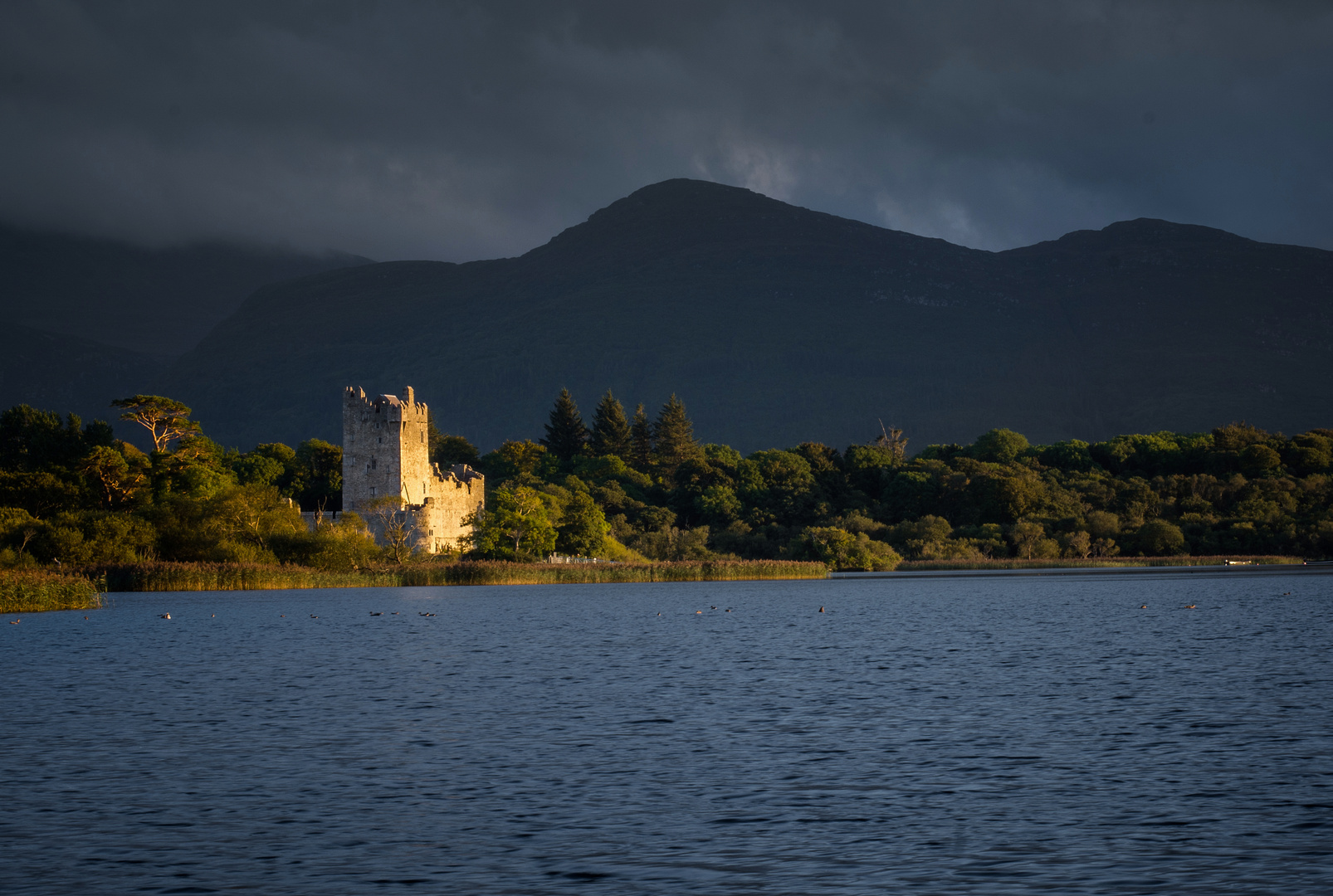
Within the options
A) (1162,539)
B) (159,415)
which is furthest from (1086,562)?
(159,415)

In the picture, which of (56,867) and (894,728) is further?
(894,728)

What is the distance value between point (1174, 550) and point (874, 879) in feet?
289

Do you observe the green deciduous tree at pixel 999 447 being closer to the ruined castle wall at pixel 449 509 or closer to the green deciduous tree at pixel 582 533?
the green deciduous tree at pixel 582 533

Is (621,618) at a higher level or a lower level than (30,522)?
lower

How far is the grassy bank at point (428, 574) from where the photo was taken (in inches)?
2046

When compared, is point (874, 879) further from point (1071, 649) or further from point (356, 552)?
point (356, 552)

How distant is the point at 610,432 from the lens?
134875 mm

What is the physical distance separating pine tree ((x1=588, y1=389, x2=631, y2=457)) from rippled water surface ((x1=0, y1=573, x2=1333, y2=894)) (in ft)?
344

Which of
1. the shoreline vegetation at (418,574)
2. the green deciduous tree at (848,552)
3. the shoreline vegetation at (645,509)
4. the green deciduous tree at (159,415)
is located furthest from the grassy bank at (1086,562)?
the green deciduous tree at (159,415)

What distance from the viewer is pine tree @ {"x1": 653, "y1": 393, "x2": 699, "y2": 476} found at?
134m

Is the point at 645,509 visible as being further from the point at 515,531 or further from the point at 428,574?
the point at 428,574

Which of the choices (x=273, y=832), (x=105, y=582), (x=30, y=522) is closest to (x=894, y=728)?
(x=273, y=832)

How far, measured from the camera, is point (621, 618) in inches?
1553

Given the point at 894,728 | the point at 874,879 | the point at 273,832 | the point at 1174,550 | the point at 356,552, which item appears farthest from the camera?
the point at 1174,550
